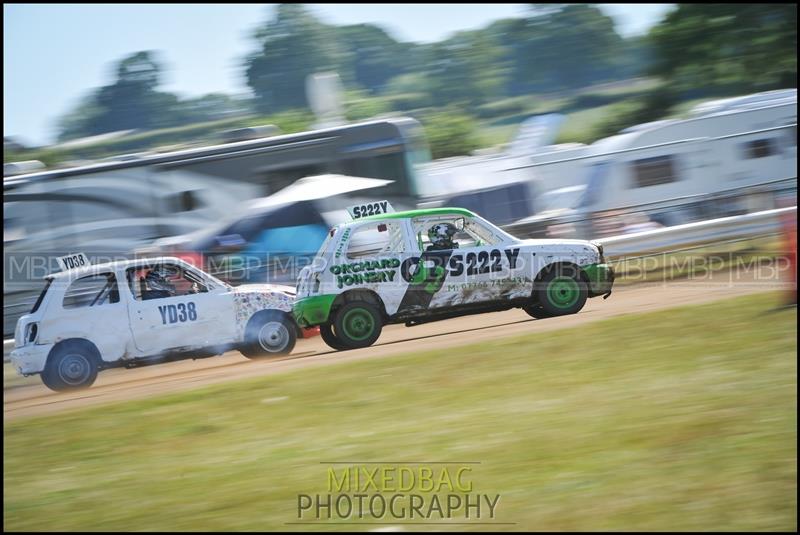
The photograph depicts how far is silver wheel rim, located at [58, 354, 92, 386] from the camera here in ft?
34.9

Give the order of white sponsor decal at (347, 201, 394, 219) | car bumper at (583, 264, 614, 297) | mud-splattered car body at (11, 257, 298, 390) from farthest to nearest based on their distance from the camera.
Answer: white sponsor decal at (347, 201, 394, 219)
car bumper at (583, 264, 614, 297)
mud-splattered car body at (11, 257, 298, 390)

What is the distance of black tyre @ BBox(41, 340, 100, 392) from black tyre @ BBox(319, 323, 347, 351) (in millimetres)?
2748

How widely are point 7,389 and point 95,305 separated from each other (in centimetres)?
214

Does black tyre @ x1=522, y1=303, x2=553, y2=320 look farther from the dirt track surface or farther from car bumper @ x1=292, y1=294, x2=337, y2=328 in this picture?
car bumper @ x1=292, y1=294, x2=337, y2=328

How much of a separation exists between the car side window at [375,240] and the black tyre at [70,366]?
338cm

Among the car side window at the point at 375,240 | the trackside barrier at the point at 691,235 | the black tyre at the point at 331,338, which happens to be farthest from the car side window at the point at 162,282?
the trackside barrier at the point at 691,235

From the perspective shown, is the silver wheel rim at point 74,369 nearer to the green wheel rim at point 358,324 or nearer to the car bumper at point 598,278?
the green wheel rim at point 358,324

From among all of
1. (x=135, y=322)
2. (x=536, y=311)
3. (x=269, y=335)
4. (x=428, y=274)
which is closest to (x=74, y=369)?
(x=135, y=322)

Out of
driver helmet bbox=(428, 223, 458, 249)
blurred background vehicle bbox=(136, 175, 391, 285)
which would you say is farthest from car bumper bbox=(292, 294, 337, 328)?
blurred background vehicle bbox=(136, 175, 391, 285)

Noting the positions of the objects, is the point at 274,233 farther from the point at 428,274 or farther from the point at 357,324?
the point at 428,274

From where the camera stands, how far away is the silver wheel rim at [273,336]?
11.0m

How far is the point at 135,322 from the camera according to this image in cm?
1077

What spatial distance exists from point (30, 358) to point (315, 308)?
3.43 meters

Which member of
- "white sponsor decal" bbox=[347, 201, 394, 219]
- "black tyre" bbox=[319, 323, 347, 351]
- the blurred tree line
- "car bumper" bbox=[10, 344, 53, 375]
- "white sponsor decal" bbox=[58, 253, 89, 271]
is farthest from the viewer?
the blurred tree line
